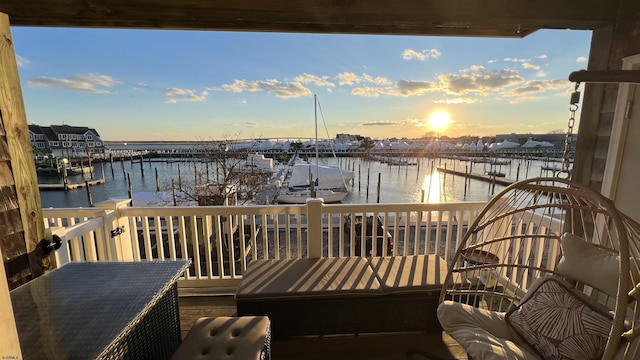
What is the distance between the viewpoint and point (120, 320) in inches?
47.1

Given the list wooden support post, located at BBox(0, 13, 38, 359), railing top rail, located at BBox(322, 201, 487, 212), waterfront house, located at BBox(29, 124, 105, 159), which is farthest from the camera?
waterfront house, located at BBox(29, 124, 105, 159)

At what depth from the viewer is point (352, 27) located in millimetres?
2123

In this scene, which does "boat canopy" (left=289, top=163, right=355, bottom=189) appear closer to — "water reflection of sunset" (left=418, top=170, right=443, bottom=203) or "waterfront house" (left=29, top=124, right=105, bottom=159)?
"water reflection of sunset" (left=418, top=170, right=443, bottom=203)

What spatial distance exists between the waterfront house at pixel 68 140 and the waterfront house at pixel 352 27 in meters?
42.2

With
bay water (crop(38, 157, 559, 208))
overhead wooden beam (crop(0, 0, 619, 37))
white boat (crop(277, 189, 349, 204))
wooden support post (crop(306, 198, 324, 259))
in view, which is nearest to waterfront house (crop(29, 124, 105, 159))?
bay water (crop(38, 157, 559, 208))

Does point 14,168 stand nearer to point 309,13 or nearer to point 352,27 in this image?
point 309,13

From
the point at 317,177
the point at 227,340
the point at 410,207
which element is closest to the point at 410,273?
the point at 410,207

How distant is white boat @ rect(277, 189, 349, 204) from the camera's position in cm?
1875

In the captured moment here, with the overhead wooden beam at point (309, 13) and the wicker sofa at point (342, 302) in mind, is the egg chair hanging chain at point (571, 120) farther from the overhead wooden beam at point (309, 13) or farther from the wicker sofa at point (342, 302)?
the wicker sofa at point (342, 302)

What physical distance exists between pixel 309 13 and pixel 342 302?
2145mm

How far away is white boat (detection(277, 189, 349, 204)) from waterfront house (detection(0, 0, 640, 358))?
1675 cm

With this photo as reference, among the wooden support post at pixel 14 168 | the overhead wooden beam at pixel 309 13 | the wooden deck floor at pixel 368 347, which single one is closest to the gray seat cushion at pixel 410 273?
the wooden deck floor at pixel 368 347

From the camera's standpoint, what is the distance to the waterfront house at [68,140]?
110ft

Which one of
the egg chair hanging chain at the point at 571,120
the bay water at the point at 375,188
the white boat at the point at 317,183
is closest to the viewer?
the egg chair hanging chain at the point at 571,120
